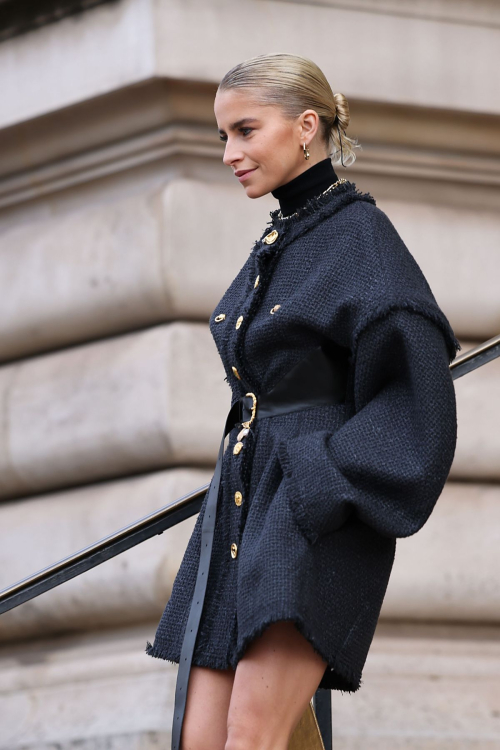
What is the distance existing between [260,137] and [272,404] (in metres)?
0.50

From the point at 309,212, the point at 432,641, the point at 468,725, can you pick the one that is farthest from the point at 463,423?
the point at 309,212

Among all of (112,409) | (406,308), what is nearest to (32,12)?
(112,409)

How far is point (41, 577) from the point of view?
2506 mm

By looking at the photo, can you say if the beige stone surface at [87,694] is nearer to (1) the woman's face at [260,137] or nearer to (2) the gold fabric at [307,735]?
(2) the gold fabric at [307,735]

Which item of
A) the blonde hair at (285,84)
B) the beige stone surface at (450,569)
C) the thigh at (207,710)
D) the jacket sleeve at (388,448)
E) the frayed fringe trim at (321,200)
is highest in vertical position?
the blonde hair at (285,84)

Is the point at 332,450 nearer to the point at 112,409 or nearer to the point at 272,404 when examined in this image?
the point at 272,404

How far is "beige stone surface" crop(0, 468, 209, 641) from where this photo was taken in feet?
12.4

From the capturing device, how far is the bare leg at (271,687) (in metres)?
1.89

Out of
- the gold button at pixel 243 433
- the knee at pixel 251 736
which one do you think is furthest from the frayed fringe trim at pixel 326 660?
the gold button at pixel 243 433

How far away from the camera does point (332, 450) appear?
1898 mm

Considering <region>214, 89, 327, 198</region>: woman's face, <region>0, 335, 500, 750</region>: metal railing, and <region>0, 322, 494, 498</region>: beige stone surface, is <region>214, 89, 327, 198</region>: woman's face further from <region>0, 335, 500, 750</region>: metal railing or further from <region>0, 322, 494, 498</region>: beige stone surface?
<region>0, 322, 494, 498</region>: beige stone surface

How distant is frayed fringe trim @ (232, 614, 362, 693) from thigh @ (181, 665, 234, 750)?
0.11 meters

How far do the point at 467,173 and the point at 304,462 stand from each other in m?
2.74

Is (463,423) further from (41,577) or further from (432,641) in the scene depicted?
(41,577)
